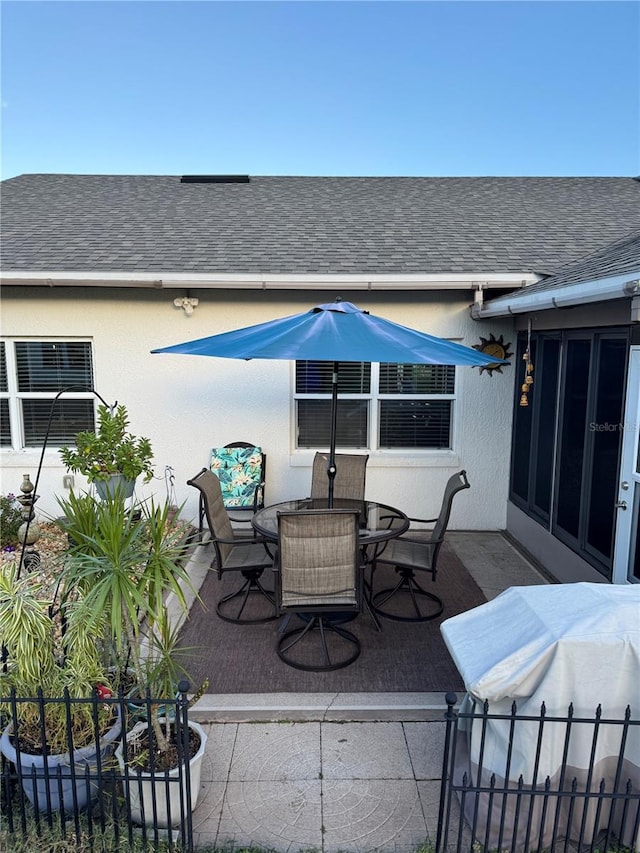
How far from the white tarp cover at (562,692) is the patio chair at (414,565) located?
1.98 metres

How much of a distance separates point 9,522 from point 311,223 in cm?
571

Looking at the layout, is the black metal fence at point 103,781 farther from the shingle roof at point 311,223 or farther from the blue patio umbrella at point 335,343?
the shingle roof at point 311,223

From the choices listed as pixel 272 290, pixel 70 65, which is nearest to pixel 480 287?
pixel 272 290

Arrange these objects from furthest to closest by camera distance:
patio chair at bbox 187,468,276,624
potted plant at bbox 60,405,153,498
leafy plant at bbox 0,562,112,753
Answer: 1. potted plant at bbox 60,405,153,498
2. patio chair at bbox 187,468,276,624
3. leafy plant at bbox 0,562,112,753

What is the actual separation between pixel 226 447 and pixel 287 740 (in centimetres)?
410

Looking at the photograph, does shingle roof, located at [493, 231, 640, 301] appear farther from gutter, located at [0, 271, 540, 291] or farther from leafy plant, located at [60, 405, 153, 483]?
leafy plant, located at [60, 405, 153, 483]

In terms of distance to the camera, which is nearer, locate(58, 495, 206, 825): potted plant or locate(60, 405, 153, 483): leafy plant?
locate(58, 495, 206, 825): potted plant

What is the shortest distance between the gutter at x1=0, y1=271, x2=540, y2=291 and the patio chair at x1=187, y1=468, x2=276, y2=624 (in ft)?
8.42

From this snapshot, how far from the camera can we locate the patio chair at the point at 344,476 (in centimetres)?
594

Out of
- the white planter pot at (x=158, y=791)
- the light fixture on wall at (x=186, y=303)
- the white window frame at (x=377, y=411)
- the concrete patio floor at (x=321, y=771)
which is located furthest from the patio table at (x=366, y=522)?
the light fixture on wall at (x=186, y=303)

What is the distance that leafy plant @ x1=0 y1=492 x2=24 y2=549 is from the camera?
20.8 ft

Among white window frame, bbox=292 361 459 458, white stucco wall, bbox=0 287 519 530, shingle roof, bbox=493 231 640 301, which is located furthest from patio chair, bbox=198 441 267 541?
shingle roof, bbox=493 231 640 301

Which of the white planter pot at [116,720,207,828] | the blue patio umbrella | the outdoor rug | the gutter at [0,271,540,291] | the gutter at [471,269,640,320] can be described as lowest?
the outdoor rug

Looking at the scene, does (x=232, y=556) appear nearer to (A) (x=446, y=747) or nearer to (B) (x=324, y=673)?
(B) (x=324, y=673)
